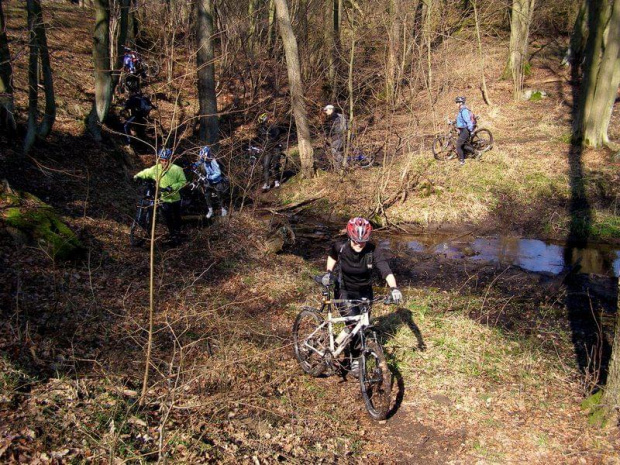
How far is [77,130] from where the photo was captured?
53.0 ft

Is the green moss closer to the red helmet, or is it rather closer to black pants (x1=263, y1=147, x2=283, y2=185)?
the red helmet

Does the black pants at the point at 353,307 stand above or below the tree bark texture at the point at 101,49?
below

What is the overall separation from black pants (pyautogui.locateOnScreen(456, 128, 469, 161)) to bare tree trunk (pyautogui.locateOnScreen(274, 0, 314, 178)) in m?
4.80

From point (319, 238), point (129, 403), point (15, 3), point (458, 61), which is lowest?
point (319, 238)

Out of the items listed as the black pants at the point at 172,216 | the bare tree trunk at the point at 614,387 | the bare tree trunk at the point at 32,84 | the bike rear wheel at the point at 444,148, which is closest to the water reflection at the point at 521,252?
the bike rear wheel at the point at 444,148

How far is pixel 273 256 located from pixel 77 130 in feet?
28.4

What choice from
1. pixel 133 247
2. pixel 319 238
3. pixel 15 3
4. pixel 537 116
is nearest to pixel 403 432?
pixel 133 247

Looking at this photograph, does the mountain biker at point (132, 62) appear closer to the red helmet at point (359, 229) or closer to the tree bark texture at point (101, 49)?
the tree bark texture at point (101, 49)

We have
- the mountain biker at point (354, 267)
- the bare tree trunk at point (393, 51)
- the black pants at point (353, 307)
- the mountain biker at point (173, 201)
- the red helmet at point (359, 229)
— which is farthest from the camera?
the bare tree trunk at point (393, 51)

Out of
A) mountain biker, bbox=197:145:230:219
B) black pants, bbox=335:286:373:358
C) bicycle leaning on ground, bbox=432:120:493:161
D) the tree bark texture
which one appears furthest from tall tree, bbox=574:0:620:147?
the tree bark texture

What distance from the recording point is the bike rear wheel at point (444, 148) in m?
17.5

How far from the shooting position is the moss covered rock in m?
8.84

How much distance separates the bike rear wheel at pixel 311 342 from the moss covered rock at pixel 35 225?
14.2 ft

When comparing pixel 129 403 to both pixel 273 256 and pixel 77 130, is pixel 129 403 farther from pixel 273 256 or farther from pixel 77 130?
pixel 77 130
